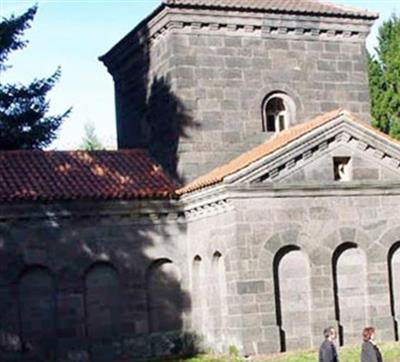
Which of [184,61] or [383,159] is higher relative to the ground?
[184,61]

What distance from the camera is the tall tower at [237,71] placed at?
24.0m

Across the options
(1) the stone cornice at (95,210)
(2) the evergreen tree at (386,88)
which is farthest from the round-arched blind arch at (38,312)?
(2) the evergreen tree at (386,88)

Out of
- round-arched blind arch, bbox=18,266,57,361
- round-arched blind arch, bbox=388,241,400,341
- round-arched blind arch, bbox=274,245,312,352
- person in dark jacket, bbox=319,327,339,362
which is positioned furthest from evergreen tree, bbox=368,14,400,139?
person in dark jacket, bbox=319,327,339,362

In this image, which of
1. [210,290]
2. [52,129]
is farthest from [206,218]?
[52,129]

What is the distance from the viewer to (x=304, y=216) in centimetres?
2089

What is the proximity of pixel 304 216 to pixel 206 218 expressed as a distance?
2.58 meters

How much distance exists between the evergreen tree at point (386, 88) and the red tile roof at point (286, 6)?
1511 cm

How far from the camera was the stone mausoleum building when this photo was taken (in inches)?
816

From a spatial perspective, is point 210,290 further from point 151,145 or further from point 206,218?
point 151,145

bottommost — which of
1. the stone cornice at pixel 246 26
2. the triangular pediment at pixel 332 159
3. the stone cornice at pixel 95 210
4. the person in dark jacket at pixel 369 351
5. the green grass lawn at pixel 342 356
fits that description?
the green grass lawn at pixel 342 356

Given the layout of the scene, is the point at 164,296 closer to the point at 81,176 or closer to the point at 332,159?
the point at 81,176

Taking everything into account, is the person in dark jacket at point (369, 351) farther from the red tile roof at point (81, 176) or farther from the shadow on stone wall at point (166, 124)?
the shadow on stone wall at point (166, 124)

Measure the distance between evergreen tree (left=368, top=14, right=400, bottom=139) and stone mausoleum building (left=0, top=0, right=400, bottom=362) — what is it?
1518cm

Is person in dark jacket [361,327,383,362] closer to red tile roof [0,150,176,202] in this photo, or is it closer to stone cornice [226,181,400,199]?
stone cornice [226,181,400,199]
